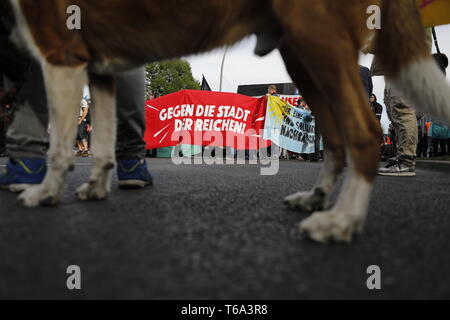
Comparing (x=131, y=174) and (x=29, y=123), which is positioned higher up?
(x=29, y=123)

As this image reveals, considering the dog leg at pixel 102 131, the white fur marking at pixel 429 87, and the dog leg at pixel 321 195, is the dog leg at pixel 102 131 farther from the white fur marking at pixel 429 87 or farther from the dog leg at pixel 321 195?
the white fur marking at pixel 429 87

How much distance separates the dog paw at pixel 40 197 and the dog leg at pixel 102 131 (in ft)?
0.87

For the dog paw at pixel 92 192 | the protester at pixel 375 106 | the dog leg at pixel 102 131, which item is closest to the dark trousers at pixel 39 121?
the dog leg at pixel 102 131

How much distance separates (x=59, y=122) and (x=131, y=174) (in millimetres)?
899

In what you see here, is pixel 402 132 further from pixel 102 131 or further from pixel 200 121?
pixel 200 121

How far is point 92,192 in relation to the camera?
1860 mm

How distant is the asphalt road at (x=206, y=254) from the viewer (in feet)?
2.48

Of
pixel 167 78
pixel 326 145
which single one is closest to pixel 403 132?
pixel 326 145

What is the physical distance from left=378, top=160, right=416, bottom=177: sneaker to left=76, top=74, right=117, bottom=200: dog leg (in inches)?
130

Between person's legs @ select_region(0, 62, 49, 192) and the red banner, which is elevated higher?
the red banner

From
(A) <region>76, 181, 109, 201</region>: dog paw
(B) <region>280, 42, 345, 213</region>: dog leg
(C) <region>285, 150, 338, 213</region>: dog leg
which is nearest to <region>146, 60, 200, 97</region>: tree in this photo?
(A) <region>76, 181, 109, 201</region>: dog paw

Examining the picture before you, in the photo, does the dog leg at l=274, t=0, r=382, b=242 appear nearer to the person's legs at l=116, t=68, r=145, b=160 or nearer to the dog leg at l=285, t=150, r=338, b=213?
the dog leg at l=285, t=150, r=338, b=213

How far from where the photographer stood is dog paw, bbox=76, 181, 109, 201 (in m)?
1.85

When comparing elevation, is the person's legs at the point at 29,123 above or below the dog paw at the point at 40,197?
above
